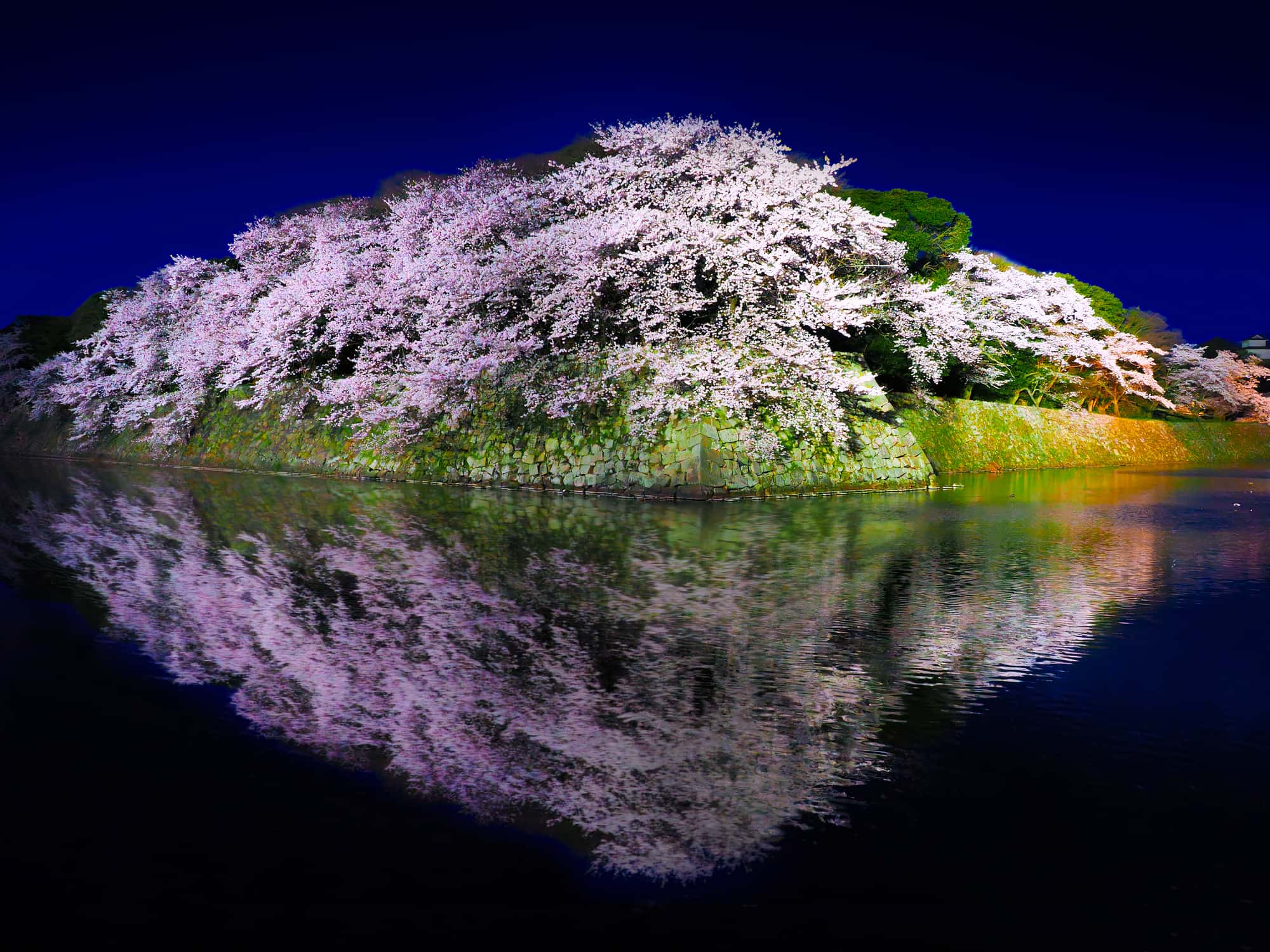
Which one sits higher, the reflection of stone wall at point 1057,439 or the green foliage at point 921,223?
the green foliage at point 921,223

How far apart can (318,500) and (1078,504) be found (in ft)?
51.2

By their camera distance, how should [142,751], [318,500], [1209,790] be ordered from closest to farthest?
[1209,790], [142,751], [318,500]

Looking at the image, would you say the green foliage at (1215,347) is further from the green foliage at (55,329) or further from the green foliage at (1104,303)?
the green foliage at (55,329)

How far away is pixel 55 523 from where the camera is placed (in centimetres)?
1495

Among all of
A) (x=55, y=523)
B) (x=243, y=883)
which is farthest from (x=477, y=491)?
(x=243, y=883)

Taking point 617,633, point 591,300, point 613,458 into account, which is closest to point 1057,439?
point 591,300

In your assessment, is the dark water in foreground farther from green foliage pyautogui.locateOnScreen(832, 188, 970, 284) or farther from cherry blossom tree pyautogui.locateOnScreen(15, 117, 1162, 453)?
green foliage pyautogui.locateOnScreen(832, 188, 970, 284)

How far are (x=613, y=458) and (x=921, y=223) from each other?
21.1m

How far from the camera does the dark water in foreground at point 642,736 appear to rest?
3.34m

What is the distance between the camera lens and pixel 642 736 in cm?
489

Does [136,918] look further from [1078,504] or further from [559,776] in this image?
[1078,504]

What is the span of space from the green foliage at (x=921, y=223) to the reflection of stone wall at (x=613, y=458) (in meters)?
13.5

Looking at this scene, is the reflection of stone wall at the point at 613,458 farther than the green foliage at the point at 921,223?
No

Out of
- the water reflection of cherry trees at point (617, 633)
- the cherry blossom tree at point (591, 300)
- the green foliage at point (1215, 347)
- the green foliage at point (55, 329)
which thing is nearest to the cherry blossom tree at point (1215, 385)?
the green foliage at point (1215, 347)
